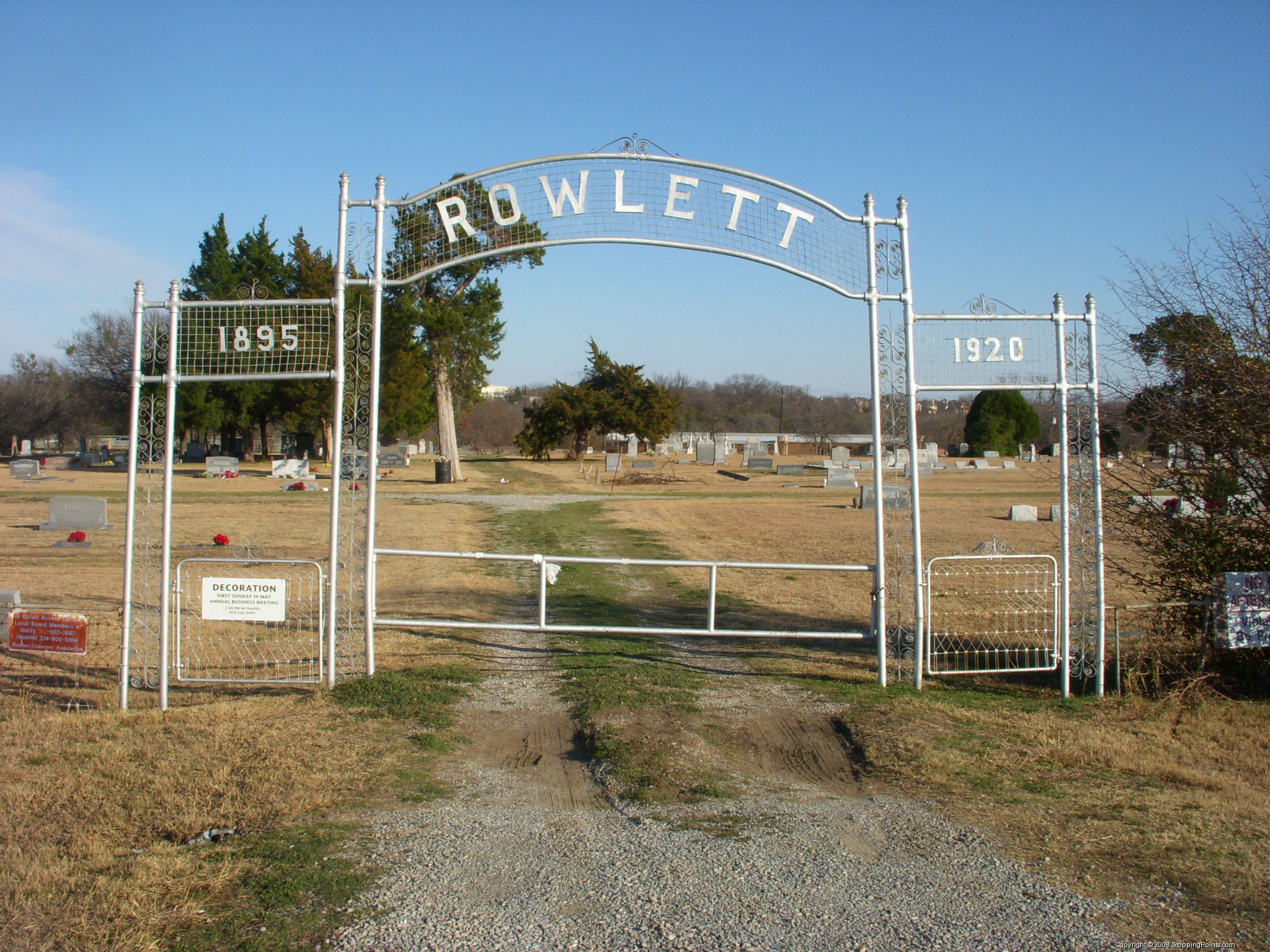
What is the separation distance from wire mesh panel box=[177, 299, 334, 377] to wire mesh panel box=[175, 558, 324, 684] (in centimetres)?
155

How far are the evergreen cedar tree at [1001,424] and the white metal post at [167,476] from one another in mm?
65373

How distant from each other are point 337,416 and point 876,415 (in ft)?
13.9

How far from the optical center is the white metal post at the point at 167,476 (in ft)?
22.9

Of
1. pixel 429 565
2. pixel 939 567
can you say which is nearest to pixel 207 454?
pixel 429 565

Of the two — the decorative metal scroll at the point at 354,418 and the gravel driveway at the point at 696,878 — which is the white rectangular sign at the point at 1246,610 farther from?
the decorative metal scroll at the point at 354,418

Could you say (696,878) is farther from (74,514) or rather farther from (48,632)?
(74,514)

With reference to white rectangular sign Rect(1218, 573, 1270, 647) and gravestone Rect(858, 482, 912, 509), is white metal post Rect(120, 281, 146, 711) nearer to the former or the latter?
white rectangular sign Rect(1218, 573, 1270, 647)

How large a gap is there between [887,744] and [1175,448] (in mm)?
3994

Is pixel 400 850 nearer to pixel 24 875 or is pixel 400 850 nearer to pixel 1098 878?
pixel 24 875

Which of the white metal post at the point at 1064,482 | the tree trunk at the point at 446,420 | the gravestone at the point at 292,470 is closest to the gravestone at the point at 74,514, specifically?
the tree trunk at the point at 446,420

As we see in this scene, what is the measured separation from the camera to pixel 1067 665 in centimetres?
775

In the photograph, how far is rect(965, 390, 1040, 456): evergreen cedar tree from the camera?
6719 cm

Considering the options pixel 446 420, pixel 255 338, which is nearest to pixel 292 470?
pixel 446 420

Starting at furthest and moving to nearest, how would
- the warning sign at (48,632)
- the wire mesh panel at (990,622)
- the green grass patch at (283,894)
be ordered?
the wire mesh panel at (990,622)
the warning sign at (48,632)
the green grass patch at (283,894)
